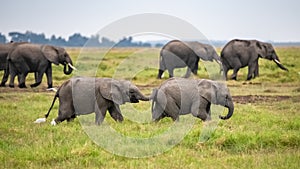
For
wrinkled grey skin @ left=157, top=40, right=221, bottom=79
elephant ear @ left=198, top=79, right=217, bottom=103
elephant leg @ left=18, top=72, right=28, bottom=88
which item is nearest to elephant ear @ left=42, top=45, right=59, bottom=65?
elephant leg @ left=18, top=72, right=28, bottom=88

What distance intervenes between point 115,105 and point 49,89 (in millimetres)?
8810

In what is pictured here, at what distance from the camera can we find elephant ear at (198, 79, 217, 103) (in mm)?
11359

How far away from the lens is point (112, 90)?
11156 mm

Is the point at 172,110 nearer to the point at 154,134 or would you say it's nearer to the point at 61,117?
the point at 154,134

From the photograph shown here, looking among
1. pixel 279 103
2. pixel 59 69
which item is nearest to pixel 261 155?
pixel 279 103

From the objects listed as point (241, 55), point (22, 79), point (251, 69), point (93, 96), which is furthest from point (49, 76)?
point (93, 96)

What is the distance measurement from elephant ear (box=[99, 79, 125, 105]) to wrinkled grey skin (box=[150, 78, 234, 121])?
2.60 feet

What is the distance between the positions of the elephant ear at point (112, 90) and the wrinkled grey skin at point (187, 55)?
15117 millimetres

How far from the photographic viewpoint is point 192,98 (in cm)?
1147

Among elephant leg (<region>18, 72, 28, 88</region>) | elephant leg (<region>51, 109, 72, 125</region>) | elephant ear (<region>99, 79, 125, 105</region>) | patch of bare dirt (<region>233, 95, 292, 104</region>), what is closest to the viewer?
elephant ear (<region>99, 79, 125, 105</region>)

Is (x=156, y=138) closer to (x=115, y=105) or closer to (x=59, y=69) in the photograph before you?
(x=115, y=105)

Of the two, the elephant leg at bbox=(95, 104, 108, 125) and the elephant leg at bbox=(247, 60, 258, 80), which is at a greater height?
the elephant leg at bbox=(95, 104, 108, 125)

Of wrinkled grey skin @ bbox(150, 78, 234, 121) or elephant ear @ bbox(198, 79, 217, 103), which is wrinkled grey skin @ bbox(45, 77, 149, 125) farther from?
elephant ear @ bbox(198, 79, 217, 103)

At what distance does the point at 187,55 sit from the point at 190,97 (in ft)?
50.0
